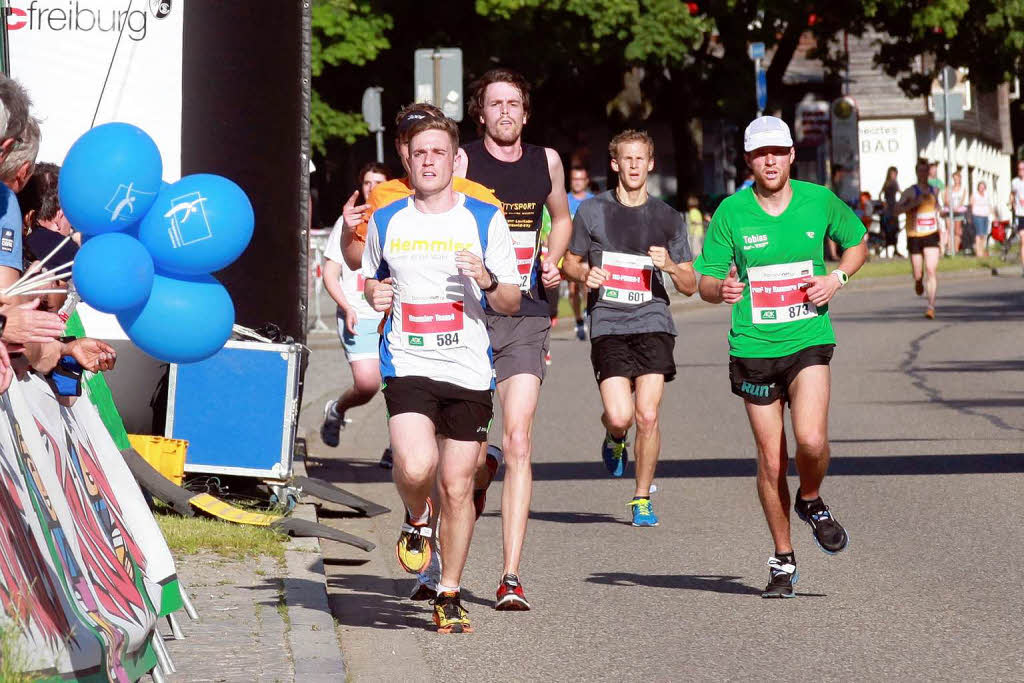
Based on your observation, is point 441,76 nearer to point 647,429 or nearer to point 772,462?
point 647,429

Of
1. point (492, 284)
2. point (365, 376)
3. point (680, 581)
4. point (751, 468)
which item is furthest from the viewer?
point (365, 376)

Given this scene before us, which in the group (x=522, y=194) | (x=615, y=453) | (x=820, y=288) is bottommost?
(x=615, y=453)

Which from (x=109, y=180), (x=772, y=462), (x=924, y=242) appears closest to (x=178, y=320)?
(x=109, y=180)

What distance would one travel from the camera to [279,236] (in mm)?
10922

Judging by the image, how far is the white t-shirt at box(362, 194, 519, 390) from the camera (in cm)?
710

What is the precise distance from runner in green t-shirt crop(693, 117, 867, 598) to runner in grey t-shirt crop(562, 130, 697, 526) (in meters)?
1.89

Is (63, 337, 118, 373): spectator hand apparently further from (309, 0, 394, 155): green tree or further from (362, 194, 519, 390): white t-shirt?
(309, 0, 394, 155): green tree

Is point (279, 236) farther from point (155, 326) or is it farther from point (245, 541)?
point (155, 326)

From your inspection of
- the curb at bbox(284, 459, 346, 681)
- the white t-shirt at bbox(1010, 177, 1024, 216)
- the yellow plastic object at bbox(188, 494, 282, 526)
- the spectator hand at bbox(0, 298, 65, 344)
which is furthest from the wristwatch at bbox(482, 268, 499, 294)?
the white t-shirt at bbox(1010, 177, 1024, 216)

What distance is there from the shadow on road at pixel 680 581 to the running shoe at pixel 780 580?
0.11 metres

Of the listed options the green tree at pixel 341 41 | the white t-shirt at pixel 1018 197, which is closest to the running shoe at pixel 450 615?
the white t-shirt at pixel 1018 197

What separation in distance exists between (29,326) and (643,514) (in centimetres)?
559

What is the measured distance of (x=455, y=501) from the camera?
7.21 m

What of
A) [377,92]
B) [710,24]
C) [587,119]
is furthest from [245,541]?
[587,119]
